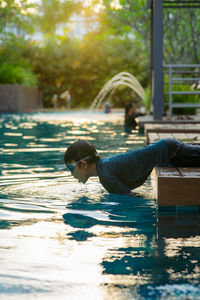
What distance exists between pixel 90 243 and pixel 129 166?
4.73ft

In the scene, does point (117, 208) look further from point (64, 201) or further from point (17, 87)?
point (17, 87)

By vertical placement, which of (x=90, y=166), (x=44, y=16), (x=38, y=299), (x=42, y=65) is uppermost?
(x=44, y=16)

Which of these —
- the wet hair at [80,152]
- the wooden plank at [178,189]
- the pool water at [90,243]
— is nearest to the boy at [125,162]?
the wet hair at [80,152]

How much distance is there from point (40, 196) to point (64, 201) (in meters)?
0.37

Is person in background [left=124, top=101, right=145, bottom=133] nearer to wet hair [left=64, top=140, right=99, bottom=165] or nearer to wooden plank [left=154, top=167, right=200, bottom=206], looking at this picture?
wet hair [left=64, top=140, right=99, bottom=165]

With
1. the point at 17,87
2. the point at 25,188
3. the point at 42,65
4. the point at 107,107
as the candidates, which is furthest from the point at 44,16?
the point at 25,188

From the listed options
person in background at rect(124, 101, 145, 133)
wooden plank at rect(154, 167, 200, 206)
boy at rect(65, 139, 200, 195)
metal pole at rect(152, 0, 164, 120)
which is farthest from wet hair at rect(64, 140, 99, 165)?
person in background at rect(124, 101, 145, 133)

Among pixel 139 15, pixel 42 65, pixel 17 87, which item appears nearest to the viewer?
pixel 139 15

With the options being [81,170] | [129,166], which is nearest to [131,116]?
[129,166]

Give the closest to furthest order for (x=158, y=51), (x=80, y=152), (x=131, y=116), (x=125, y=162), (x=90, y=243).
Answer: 1. (x=90, y=243)
2. (x=80, y=152)
3. (x=125, y=162)
4. (x=158, y=51)
5. (x=131, y=116)

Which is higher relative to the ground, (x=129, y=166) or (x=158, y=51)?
(x=158, y=51)

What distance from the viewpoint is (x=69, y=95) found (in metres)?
34.3

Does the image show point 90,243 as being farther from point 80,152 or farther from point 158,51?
point 158,51

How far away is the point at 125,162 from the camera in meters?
5.07
